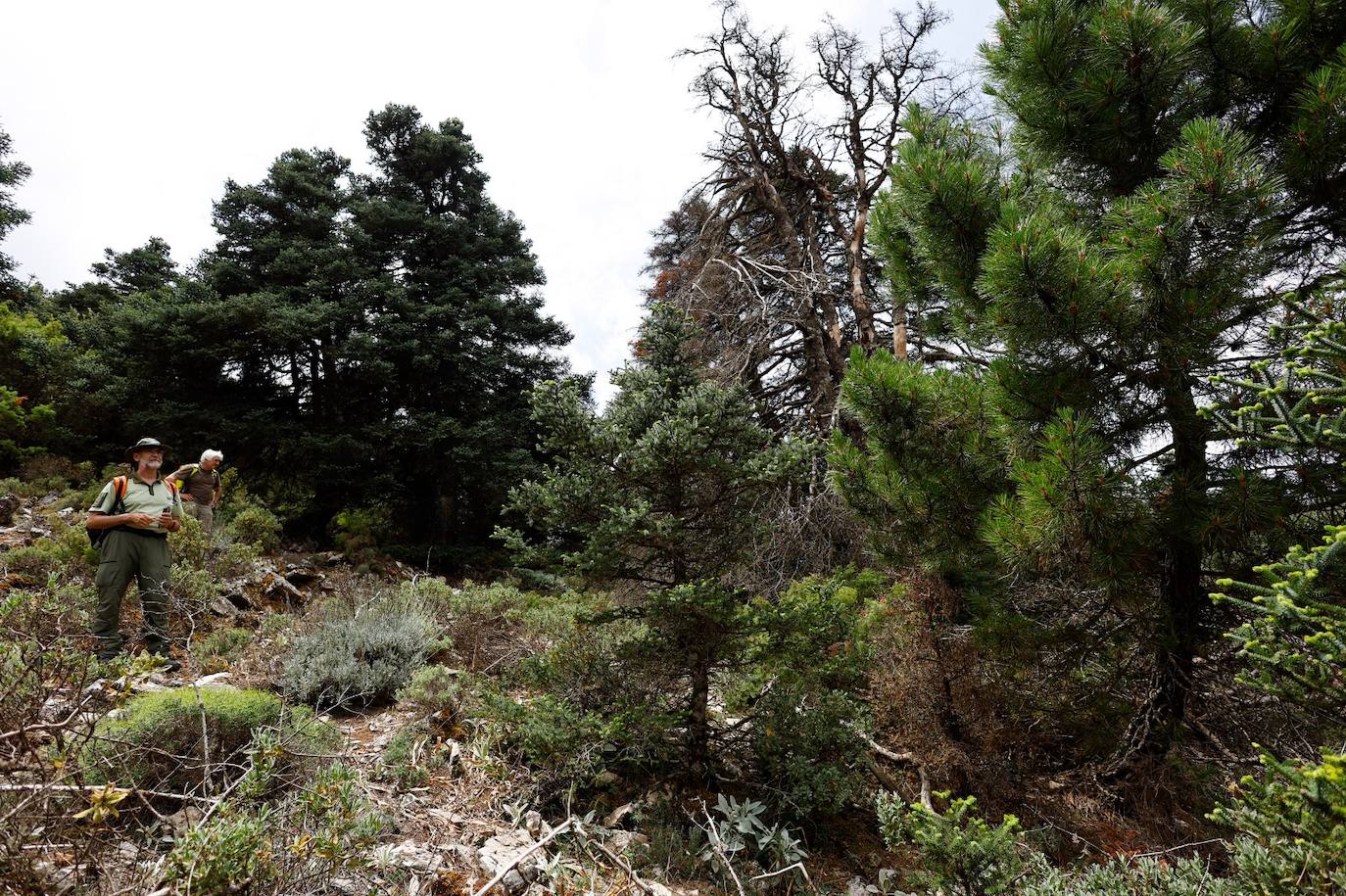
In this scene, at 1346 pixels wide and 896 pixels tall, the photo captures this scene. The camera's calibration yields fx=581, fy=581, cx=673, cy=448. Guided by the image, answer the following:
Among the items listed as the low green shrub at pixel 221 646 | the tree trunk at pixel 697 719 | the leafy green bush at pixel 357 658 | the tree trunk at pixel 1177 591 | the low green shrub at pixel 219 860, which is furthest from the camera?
the low green shrub at pixel 221 646

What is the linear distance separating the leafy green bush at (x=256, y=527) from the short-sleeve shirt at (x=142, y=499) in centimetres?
392

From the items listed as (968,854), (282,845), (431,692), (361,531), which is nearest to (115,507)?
(431,692)

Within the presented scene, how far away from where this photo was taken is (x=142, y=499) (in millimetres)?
4508

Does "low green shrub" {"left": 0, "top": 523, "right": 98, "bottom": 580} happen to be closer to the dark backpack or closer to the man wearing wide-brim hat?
the dark backpack

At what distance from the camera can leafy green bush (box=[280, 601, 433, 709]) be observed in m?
4.32

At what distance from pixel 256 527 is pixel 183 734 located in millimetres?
7083

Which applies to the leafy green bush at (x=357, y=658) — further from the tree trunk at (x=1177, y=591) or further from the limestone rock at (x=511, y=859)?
the tree trunk at (x=1177, y=591)

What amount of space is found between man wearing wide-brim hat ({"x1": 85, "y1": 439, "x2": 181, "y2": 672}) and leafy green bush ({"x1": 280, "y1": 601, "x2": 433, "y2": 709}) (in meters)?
0.92

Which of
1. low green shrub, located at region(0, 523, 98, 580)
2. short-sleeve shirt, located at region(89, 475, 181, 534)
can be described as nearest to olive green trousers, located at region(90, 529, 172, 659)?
short-sleeve shirt, located at region(89, 475, 181, 534)

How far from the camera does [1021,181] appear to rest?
3.35 m

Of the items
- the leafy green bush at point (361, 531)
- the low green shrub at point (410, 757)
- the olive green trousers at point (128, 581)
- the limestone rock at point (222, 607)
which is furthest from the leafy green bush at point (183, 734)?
the leafy green bush at point (361, 531)

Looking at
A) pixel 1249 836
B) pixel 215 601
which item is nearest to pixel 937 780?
pixel 1249 836

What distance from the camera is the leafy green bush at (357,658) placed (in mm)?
4320

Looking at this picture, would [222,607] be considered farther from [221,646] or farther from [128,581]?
[128,581]
